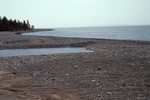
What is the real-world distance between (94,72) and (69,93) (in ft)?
18.2

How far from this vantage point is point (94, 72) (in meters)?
19.6

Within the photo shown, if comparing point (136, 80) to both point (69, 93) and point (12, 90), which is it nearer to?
point (69, 93)

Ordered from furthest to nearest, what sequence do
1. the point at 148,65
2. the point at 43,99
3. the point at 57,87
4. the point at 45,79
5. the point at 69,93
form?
the point at 148,65
the point at 45,79
the point at 57,87
the point at 69,93
the point at 43,99

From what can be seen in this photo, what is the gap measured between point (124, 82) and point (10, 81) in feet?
19.1

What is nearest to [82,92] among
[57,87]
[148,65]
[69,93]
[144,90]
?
[69,93]

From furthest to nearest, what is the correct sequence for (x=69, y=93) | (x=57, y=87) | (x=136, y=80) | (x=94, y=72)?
(x=94, y=72) → (x=136, y=80) → (x=57, y=87) → (x=69, y=93)

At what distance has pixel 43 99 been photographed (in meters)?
13.1

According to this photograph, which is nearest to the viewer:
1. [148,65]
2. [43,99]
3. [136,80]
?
[43,99]

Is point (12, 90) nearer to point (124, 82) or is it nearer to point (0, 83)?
point (0, 83)

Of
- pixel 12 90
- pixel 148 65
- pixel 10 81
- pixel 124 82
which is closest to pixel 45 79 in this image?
pixel 10 81

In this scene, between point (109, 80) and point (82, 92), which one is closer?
point (82, 92)

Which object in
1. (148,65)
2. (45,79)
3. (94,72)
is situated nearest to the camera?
(45,79)

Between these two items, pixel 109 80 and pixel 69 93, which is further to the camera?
pixel 109 80

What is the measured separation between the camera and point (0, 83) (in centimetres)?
1666
